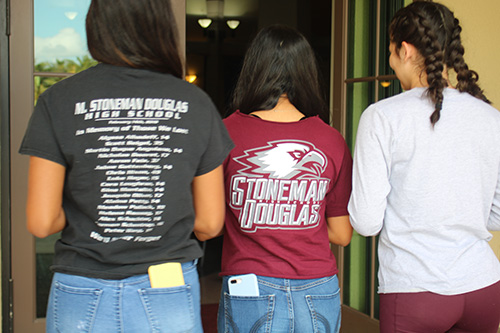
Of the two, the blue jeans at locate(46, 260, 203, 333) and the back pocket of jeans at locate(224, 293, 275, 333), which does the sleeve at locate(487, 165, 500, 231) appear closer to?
the back pocket of jeans at locate(224, 293, 275, 333)

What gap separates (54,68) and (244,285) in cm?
163

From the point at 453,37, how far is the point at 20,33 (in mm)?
1933

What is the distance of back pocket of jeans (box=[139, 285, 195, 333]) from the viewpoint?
3.93 feet

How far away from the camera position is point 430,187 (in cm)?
144

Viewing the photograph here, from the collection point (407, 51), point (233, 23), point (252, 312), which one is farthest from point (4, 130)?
point (233, 23)

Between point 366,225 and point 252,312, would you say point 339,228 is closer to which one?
point 366,225

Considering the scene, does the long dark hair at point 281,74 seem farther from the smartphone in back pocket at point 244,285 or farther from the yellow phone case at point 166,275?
the yellow phone case at point 166,275

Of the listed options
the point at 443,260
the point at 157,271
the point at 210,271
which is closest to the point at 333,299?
the point at 443,260

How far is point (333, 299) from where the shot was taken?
1578 mm

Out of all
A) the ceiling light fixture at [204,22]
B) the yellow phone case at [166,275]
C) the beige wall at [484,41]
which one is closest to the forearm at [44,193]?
the yellow phone case at [166,275]

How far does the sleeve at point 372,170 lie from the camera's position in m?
1.47

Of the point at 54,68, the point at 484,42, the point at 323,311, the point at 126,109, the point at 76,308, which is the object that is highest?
the point at 484,42

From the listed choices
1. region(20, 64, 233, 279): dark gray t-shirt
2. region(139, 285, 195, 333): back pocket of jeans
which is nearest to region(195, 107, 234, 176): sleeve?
region(20, 64, 233, 279): dark gray t-shirt

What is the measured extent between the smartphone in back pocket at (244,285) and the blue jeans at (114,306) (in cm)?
32
